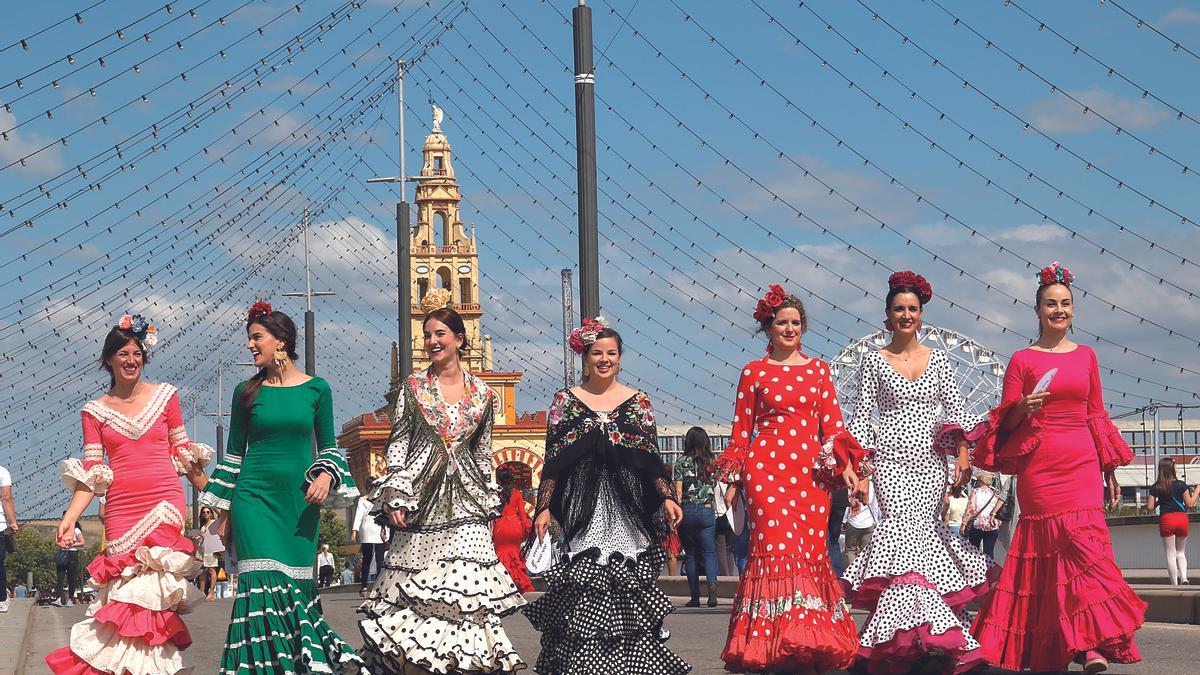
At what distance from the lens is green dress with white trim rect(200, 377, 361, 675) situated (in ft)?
29.3

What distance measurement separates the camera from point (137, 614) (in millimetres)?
9438

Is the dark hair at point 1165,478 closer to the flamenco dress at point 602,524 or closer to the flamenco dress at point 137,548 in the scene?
the flamenco dress at point 602,524

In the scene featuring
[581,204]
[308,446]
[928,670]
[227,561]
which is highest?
[581,204]

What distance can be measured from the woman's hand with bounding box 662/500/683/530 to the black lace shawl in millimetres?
47

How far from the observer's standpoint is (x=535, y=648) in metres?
13.2

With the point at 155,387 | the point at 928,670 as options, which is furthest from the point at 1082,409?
the point at 155,387

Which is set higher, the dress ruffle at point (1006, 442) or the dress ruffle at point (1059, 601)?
the dress ruffle at point (1006, 442)

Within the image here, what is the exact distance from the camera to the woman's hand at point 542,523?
33.1ft

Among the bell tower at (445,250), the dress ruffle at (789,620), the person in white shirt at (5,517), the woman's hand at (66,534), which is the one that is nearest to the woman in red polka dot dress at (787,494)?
the dress ruffle at (789,620)

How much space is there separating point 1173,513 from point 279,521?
11.8 metres

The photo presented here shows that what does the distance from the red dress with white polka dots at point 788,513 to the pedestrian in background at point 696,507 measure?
245 inches

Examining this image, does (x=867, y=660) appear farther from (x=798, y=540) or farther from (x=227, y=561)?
(x=227, y=561)

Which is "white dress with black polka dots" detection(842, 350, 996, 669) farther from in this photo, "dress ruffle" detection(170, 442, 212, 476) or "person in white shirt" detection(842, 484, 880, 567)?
"person in white shirt" detection(842, 484, 880, 567)

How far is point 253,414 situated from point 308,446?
1.10ft
